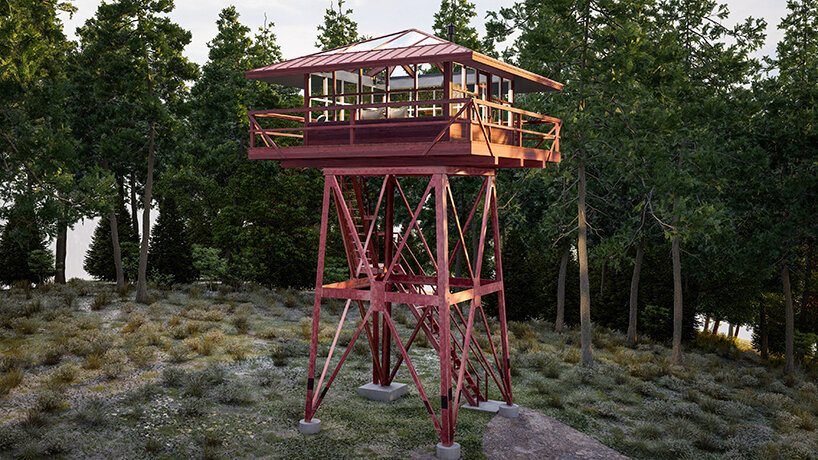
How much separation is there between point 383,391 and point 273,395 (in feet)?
10.0

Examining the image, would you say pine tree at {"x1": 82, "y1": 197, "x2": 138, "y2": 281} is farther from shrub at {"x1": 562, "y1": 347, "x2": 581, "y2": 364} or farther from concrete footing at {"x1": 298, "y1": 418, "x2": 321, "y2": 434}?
concrete footing at {"x1": 298, "y1": 418, "x2": 321, "y2": 434}

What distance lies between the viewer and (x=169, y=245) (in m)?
38.3

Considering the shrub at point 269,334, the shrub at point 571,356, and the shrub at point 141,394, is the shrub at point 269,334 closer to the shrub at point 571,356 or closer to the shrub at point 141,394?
the shrub at point 141,394

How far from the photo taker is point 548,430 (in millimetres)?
16391

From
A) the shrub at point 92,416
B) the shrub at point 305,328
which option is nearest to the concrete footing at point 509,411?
the shrub at point 92,416

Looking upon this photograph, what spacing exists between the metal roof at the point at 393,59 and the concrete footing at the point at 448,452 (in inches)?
323

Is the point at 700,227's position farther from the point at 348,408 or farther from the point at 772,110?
the point at 348,408

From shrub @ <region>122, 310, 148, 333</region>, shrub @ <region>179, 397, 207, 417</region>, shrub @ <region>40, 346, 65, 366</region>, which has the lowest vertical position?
shrub @ <region>179, 397, 207, 417</region>

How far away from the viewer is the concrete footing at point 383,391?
18234mm

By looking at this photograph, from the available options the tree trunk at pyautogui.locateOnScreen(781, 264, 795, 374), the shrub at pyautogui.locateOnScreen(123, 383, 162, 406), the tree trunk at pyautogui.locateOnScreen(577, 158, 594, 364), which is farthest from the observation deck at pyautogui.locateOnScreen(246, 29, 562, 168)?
the tree trunk at pyautogui.locateOnScreen(781, 264, 795, 374)

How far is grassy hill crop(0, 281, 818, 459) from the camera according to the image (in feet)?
48.3

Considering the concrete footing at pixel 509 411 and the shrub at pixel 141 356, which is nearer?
the concrete footing at pixel 509 411

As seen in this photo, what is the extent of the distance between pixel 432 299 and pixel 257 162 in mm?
25016

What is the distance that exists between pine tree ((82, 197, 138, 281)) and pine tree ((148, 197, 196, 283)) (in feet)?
8.27
